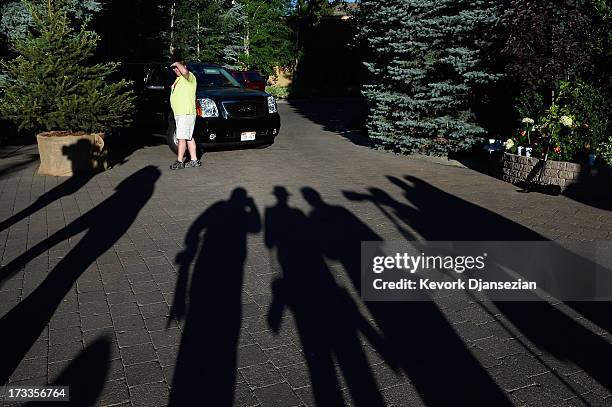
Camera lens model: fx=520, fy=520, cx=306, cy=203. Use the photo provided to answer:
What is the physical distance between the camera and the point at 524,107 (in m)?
9.23

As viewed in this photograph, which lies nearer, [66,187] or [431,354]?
[431,354]

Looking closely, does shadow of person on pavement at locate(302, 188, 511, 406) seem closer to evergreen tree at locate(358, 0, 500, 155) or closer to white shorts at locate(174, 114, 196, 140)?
A: white shorts at locate(174, 114, 196, 140)

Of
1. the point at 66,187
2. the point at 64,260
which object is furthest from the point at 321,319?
the point at 66,187

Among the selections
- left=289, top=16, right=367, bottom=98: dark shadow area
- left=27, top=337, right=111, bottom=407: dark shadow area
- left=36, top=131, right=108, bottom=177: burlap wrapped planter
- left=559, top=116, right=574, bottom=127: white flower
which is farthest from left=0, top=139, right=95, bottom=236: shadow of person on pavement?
left=289, top=16, right=367, bottom=98: dark shadow area

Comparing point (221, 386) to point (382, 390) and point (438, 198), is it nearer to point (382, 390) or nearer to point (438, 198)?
point (382, 390)

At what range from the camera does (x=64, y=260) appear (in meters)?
5.08

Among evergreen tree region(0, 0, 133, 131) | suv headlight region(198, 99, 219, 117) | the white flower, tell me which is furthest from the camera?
suv headlight region(198, 99, 219, 117)

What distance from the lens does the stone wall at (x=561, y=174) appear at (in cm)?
755

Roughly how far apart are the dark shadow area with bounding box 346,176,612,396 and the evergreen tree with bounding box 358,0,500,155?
2442mm

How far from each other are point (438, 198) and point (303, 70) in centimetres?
3666

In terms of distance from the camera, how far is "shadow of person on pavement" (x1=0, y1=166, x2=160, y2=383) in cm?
355

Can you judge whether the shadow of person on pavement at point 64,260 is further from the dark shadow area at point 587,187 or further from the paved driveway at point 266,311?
the dark shadow area at point 587,187

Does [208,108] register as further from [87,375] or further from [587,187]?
[87,375]

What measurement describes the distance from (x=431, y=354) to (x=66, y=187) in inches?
268
